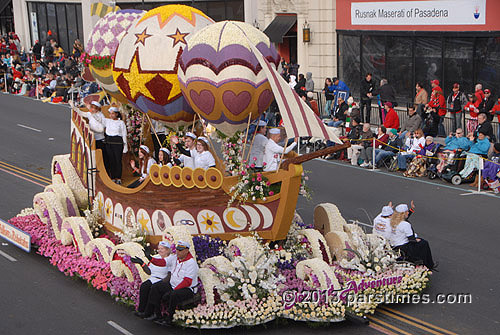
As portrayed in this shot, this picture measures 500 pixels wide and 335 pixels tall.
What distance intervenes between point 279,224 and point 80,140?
5.05m

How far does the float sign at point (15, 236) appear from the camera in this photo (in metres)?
15.2

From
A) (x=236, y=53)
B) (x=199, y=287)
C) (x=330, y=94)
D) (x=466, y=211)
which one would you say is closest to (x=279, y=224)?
(x=199, y=287)

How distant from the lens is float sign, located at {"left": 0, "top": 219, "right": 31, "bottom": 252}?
15203mm

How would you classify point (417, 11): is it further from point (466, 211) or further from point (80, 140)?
point (80, 140)

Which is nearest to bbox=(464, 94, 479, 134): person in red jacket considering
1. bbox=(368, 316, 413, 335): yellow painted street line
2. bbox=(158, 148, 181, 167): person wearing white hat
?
bbox=(158, 148, 181, 167): person wearing white hat

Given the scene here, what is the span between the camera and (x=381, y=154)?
70.8 feet

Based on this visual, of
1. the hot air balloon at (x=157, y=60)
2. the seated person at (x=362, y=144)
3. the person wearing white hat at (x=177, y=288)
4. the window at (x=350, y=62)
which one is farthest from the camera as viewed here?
the window at (x=350, y=62)

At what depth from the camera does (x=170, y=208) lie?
527 inches

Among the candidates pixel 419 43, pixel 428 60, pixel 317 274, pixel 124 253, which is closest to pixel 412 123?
pixel 428 60

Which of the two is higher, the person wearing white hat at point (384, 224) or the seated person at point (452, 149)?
the seated person at point (452, 149)

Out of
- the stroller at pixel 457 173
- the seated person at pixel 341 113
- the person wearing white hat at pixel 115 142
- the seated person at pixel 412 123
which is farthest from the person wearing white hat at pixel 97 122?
the seated person at pixel 341 113

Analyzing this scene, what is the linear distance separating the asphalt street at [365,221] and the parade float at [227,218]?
0.36 meters

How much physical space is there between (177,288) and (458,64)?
17277 mm

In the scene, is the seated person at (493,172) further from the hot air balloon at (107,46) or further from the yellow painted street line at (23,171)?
the yellow painted street line at (23,171)
